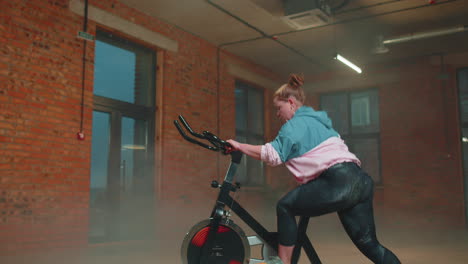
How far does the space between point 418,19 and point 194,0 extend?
3641mm

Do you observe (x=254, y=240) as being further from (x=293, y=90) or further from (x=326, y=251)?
(x=326, y=251)

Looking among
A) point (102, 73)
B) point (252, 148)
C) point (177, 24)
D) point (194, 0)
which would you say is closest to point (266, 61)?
point (177, 24)

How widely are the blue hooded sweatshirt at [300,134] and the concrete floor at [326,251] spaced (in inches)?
96.2

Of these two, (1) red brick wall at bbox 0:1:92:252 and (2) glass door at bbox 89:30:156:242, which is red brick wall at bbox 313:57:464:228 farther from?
(1) red brick wall at bbox 0:1:92:252

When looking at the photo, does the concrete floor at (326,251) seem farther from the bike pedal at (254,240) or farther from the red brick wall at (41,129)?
the bike pedal at (254,240)

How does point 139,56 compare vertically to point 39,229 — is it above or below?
above

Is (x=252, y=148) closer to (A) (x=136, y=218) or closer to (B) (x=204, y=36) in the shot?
(A) (x=136, y=218)

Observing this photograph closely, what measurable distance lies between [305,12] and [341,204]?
4582 mm

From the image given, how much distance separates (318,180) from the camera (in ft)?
7.38

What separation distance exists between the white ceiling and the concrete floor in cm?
340

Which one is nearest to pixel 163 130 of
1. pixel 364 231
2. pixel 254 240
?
pixel 254 240

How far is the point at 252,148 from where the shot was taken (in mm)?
2207

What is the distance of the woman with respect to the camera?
220 cm

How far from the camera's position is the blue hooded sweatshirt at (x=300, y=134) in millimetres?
2195
